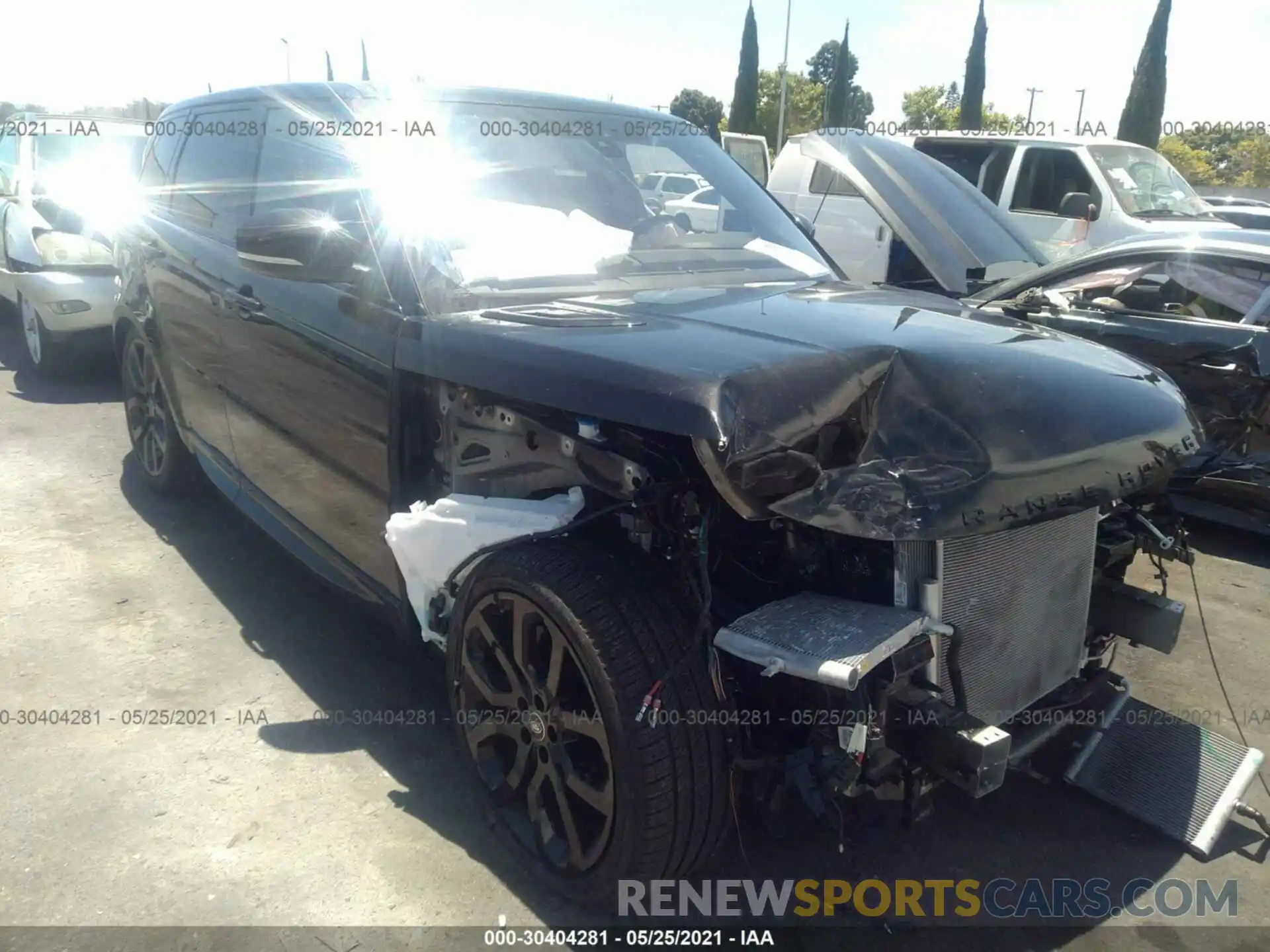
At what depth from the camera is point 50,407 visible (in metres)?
6.97

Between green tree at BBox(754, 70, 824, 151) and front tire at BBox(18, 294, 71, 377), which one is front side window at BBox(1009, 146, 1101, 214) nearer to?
front tire at BBox(18, 294, 71, 377)

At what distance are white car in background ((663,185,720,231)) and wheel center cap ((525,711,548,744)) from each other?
1.81 metres

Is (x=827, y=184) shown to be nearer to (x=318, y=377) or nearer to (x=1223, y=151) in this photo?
(x=318, y=377)

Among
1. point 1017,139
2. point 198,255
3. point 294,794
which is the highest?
point 1017,139

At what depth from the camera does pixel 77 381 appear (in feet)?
25.3

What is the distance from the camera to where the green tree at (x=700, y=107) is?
148ft

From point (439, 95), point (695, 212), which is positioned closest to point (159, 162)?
point (439, 95)

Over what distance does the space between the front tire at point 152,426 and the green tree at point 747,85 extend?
123ft

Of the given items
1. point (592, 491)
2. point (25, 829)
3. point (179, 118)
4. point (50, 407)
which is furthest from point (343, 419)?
point (50, 407)

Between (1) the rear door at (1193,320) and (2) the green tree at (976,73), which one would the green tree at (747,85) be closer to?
(2) the green tree at (976,73)

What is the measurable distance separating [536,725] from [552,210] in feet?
5.39

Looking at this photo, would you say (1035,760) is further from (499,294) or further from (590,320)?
(499,294)

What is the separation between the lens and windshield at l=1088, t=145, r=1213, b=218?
909cm

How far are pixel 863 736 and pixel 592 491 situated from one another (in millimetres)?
881
